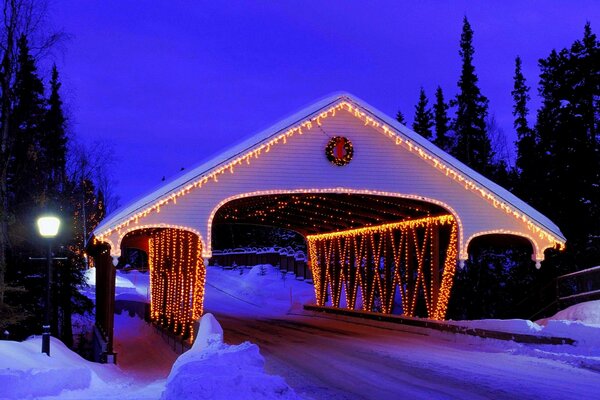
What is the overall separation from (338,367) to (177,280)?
11.2 metres

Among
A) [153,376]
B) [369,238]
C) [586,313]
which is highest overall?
[369,238]

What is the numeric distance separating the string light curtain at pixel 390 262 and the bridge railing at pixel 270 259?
13.8 metres

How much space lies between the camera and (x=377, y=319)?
2395 centimetres

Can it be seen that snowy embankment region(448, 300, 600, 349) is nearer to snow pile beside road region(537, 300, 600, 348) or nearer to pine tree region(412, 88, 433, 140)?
snow pile beside road region(537, 300, 600, 348)

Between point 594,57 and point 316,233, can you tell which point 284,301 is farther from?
point 594,57

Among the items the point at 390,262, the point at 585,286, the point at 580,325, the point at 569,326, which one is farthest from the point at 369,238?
the point at 580,325

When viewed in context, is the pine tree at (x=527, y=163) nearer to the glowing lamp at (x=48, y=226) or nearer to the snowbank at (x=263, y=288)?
the snowbank at (x=263, y=288)

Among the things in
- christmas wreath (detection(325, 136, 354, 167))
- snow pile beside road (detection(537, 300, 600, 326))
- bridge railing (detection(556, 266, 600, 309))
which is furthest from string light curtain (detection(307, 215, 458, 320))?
snow pile beside road (detection(537, 300, 600, 326))

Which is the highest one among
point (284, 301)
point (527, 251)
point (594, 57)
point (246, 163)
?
point (594, 57)

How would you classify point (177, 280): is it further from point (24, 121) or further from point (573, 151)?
point (573, 151)

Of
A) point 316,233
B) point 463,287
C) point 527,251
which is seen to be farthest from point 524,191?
point 316,233

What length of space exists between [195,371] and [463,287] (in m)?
21.7

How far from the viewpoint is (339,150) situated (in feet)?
61.7

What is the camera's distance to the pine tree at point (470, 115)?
40.1 meters
